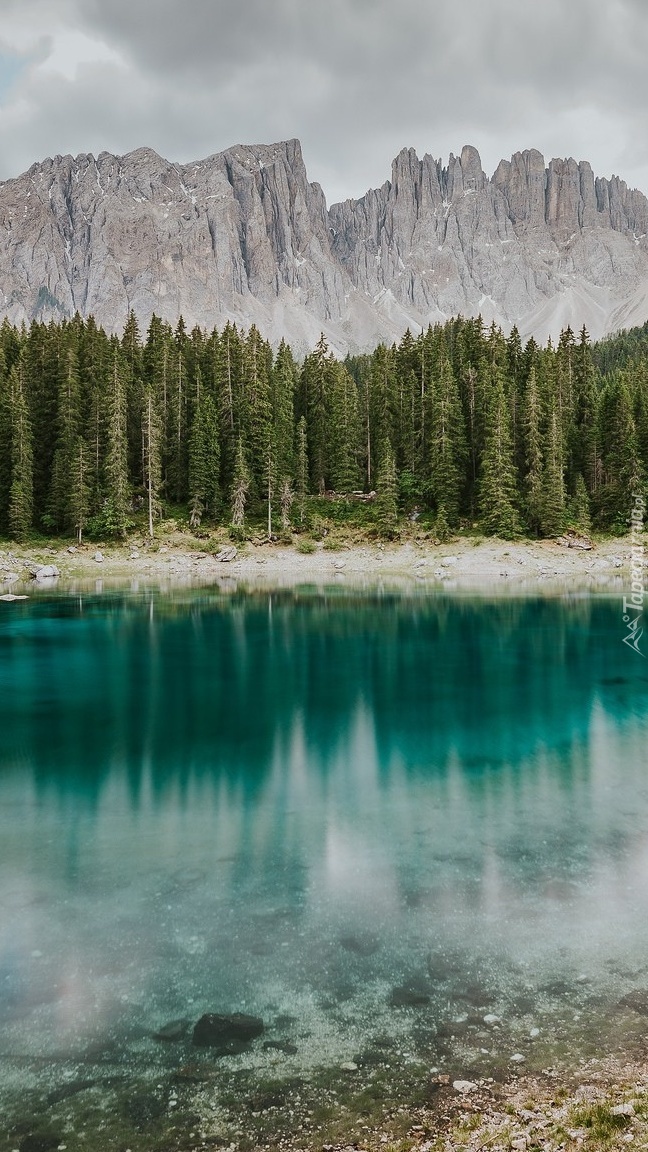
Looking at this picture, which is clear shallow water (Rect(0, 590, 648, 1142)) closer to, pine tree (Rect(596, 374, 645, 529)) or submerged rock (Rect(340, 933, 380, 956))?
submerged rock (Rect(340, 933, 380, 956))

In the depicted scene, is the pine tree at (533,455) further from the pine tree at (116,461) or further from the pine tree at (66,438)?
the pine tree at (66,438)

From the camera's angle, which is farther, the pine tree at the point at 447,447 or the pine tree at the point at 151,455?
the pine tree at the point at 447,447

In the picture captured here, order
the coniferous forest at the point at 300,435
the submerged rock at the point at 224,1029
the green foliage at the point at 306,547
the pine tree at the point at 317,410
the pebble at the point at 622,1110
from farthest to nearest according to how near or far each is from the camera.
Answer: the pine tree at the point at 317,410 → the green foliage at the point at 306,547 → the coniferous forest at the point at 300,435 → the submerged rock at the point at 224,1029 → the pebble at the point at 622,1110

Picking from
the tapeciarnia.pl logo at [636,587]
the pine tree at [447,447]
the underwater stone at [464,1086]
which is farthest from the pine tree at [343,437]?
the underwater stone at [464,1086]

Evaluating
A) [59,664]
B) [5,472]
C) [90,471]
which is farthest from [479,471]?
[59,664]

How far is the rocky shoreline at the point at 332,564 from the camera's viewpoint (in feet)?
216

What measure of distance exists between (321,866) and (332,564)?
63895 millimetres

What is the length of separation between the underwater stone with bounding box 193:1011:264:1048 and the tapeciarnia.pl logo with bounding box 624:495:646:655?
30322 millimetres

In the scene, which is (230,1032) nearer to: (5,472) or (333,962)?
(333,962)

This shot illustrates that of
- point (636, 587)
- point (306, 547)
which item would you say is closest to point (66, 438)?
point (306, 547)

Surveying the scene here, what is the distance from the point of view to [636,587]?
61.9 metres

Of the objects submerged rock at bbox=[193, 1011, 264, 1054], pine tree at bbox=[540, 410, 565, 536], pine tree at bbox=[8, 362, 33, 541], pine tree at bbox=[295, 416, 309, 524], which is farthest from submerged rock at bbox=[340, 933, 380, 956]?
pine tree at bbox=[295, 416, 309, 524]

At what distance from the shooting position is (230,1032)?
7.54m

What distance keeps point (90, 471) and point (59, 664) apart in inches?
2022
